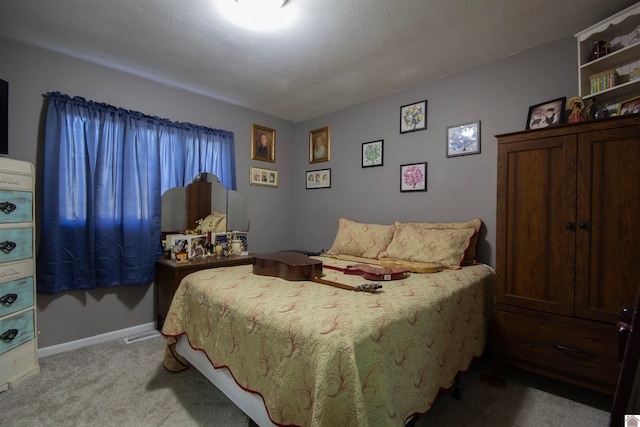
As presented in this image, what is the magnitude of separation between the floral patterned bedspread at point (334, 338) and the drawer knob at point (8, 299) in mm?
1050

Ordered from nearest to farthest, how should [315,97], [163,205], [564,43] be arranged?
1. [564,43]
2. [163,205]
3. [315,97]

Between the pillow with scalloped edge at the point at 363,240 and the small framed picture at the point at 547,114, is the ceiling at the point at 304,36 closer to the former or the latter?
the small framed picture at the point at 547,114

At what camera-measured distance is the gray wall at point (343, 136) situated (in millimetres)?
2217

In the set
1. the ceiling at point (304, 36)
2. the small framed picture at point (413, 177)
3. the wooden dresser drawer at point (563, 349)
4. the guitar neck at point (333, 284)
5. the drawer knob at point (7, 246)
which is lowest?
the wooden dresser drawer at point (563, 349)

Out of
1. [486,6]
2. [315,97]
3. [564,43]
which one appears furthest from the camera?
[315,97]

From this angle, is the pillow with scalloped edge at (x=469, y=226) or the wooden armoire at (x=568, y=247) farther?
the pillow with scalloped edge at (x=469, y=226)

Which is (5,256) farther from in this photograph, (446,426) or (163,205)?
(446,426)

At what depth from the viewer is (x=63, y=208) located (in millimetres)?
2299

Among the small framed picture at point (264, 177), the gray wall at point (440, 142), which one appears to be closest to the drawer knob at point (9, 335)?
the small framed picture at point (264, 177)

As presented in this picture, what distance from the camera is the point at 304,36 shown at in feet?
6.83

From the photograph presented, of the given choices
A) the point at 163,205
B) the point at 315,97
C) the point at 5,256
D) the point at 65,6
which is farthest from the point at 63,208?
the point at 315,97

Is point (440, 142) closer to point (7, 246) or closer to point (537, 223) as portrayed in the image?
point (537, 223)

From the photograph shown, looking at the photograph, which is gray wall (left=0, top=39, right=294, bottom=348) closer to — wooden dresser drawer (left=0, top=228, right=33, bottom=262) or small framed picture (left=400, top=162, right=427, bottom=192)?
wooden dresser drawer (left=0, top=228, right=33, bottom=262)

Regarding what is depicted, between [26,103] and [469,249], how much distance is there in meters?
3.68
